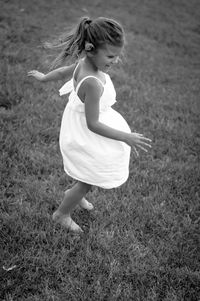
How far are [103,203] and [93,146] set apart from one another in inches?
34.7

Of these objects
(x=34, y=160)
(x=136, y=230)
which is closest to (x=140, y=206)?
(x=136, y=230)

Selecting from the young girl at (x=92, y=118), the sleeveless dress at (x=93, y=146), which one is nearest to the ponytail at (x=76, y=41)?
the young girl at (x=92, y=118)

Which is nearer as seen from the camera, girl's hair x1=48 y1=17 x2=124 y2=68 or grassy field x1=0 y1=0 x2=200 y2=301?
girl's hair x1=48 y1=17 x2=124 y2=68

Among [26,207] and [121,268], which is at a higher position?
[121,268]

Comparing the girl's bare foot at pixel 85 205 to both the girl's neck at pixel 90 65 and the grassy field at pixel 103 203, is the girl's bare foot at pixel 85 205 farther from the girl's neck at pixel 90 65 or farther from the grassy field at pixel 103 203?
the girl's neck at pixel 90 65

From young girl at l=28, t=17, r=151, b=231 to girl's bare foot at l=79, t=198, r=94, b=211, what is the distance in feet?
0.76

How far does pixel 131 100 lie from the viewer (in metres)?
4.87

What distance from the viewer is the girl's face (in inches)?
76.2

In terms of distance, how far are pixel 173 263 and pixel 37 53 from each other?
448 centimetres

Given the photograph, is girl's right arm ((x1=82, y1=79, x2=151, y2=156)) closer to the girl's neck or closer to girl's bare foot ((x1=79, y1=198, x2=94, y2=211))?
the girl's neck

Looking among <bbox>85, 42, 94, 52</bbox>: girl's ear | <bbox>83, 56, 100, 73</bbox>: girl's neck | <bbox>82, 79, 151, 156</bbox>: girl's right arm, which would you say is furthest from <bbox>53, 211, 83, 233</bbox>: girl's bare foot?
<bbox>85, 42, 94, 52</bbox>: girl's ear

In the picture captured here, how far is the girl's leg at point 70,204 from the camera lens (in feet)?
7.87

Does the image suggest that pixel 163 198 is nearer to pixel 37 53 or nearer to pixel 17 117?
pixel 17 117

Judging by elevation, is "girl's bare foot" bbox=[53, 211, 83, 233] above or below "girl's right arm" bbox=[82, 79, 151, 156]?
below
